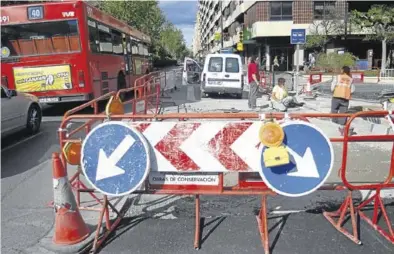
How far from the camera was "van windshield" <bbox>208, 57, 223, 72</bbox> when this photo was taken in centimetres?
1809

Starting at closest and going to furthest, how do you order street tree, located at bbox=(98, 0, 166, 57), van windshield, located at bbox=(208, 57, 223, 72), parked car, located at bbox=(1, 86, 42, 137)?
parked car, located at bbox=(1, 86, 42, 137) → van windshield, located at bbox=(208, 57, 223, 72) → street tree, located at bbox=(98, 0, 166, 57)

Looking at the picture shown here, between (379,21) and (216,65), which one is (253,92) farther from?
(379,21)

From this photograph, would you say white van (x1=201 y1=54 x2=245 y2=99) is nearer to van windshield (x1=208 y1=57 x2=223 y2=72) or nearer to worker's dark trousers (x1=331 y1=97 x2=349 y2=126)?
van windshield (x1=208 y1=57 x2=223 y2=72)

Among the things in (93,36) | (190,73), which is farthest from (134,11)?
(93,36)

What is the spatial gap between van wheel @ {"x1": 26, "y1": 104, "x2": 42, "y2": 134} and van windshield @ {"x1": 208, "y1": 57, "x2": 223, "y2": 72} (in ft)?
31.7

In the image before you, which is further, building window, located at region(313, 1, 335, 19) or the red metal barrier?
building window, located at region(313, 1, 335, 19)

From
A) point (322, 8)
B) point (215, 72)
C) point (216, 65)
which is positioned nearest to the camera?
point (215, 72)

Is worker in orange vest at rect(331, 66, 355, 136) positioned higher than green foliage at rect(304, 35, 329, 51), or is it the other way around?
green foliage at rect(304, 35, 329, 51)

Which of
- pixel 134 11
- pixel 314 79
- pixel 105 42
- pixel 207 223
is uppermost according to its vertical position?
pixel 134 11

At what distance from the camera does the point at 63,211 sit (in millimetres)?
4043

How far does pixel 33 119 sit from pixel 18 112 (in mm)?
973

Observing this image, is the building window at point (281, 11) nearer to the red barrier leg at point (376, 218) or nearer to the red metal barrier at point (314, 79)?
the red metal barrier at point (314, 79)

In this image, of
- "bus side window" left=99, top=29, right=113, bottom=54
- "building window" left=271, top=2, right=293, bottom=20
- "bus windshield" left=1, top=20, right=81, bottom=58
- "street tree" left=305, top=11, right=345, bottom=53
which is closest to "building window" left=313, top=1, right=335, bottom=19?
"street tree" left=305, top=11, right=345, bottom=53

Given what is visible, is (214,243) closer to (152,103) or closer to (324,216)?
(324,216)
